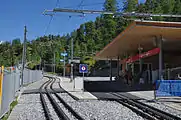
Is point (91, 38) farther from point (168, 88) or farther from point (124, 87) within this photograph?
point (168, 88)

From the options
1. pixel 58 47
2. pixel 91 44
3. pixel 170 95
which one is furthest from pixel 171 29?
pixel 58 47

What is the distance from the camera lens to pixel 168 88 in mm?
16922

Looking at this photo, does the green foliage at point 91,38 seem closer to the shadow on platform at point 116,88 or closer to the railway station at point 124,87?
the railway station at point 124,87

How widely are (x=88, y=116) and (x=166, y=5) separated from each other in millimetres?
58536

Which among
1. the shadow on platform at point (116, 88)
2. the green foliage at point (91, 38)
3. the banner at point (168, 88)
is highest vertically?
the green foliage at point (91, 38)

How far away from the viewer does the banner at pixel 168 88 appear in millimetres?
16766

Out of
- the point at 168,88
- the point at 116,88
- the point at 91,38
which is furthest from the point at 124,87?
the point at 91,38

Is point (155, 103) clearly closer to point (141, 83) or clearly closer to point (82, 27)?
point (141, 83)

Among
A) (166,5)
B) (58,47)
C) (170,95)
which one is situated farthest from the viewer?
(58,47)

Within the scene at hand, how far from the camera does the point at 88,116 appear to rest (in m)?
11.1

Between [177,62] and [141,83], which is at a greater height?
[177,62]

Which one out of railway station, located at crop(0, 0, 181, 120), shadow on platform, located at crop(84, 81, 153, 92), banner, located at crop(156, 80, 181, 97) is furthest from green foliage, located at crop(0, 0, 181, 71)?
banner, located at crop(156, 80, 181, 97)

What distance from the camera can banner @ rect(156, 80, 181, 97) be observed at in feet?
55.0

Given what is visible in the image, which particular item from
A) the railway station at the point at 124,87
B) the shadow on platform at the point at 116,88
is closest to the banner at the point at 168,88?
the railway station at the point at 124,87
